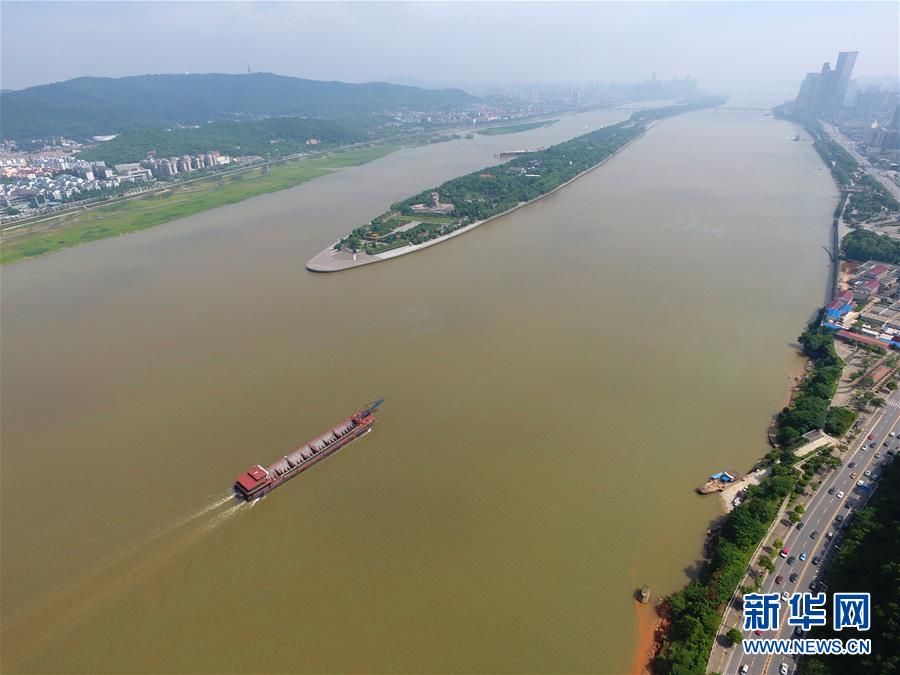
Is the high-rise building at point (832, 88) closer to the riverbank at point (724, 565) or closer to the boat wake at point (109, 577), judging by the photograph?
the riverbank at point (724, 565)

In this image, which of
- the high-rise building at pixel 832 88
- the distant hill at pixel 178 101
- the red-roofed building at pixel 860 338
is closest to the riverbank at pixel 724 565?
the red-roofed building at pixel 860 338

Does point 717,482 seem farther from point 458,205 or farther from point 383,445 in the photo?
point 458,205

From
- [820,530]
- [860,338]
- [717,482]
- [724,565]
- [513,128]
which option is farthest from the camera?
[513,128]

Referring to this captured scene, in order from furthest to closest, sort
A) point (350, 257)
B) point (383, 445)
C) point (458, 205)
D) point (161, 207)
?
point (161, 207), point (458, 205), point (350, 257), point (383, 445)

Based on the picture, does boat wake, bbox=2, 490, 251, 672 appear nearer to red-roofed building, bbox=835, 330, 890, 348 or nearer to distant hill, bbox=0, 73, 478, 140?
red-roofed building, bbox=835, 330, 890, 348

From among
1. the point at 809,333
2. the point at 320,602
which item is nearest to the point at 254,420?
the point at 320,602

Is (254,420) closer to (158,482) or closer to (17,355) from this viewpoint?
(158,482)

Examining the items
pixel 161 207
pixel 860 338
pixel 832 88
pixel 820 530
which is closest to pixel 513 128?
pixel 832 88
